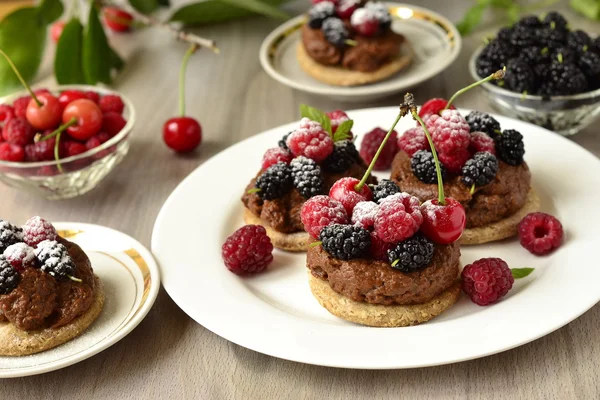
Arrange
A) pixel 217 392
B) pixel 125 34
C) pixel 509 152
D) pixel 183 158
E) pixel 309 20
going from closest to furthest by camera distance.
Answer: pixel 217 392, pixel 509 152, pixel 183 158, pixel 309 20, pixel 125 34

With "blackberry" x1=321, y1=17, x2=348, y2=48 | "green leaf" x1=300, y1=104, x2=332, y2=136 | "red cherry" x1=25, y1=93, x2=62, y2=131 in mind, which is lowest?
"red cherry" x1=25, y1=93, x2=62, y2=131

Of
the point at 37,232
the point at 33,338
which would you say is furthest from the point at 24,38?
the point at 33,338

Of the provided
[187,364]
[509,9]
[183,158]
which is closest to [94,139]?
[183,158]

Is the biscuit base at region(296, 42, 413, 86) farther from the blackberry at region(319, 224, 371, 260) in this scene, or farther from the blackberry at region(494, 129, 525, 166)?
the blackberry at region(319, 224, 371, 260)

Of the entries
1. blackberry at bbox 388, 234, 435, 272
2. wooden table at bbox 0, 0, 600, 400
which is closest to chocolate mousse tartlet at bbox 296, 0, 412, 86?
wooden table at bbox 0, 0, 600, 400

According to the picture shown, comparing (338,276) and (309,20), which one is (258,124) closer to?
(309,20)

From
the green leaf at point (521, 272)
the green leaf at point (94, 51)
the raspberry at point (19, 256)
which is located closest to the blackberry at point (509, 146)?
the green leaf at point (521, 272)

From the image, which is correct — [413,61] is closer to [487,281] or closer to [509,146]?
[509,146]
